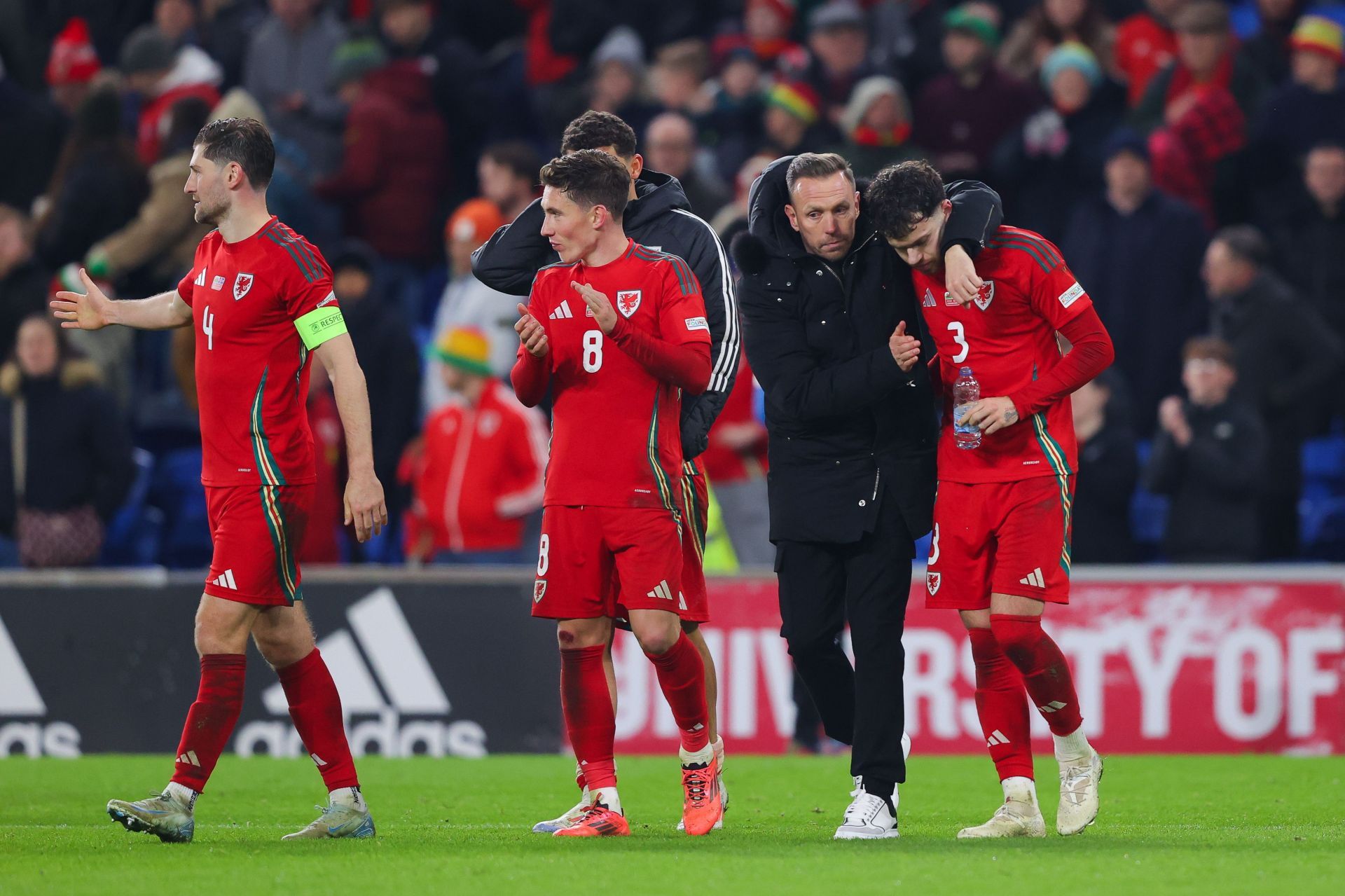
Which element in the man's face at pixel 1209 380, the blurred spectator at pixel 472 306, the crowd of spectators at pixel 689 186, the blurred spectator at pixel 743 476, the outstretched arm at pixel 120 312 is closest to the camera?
the outstretched arm at pixel 120 312

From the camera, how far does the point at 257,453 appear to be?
645 cm

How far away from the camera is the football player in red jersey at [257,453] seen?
6.40 meters

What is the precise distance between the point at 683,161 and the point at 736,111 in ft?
7.58

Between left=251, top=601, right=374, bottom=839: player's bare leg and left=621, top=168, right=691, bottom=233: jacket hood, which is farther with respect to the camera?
left=621, top=168, right=691, bottom=233: jacket hood

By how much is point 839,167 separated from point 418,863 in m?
2.77

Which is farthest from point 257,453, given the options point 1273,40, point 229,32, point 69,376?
point 229,32

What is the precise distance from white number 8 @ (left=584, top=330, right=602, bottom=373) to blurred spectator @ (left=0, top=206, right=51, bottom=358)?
25.9ft

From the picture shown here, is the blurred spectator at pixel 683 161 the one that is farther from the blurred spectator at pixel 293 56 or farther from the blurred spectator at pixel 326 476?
the blurred spectator at pixel 293 56

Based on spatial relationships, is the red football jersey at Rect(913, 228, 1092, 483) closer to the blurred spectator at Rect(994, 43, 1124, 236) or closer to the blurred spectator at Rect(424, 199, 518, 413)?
the blurred spectator at Rect(424, 199, 518, 413)

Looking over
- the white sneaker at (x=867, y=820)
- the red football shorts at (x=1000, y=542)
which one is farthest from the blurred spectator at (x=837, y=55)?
the white sneaker at (x=867, y=820)

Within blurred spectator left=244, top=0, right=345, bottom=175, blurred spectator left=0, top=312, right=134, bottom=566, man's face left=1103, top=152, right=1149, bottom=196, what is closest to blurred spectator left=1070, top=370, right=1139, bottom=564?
man's face left=1103, top=152, right=1149, bottom=196

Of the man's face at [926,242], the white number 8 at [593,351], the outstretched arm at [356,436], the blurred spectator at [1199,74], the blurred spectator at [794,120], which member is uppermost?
the blurred spectator at [1199,74]

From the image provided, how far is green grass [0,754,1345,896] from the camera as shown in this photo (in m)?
5.47

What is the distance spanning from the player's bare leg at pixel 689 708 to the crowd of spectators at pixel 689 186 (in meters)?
4.10
